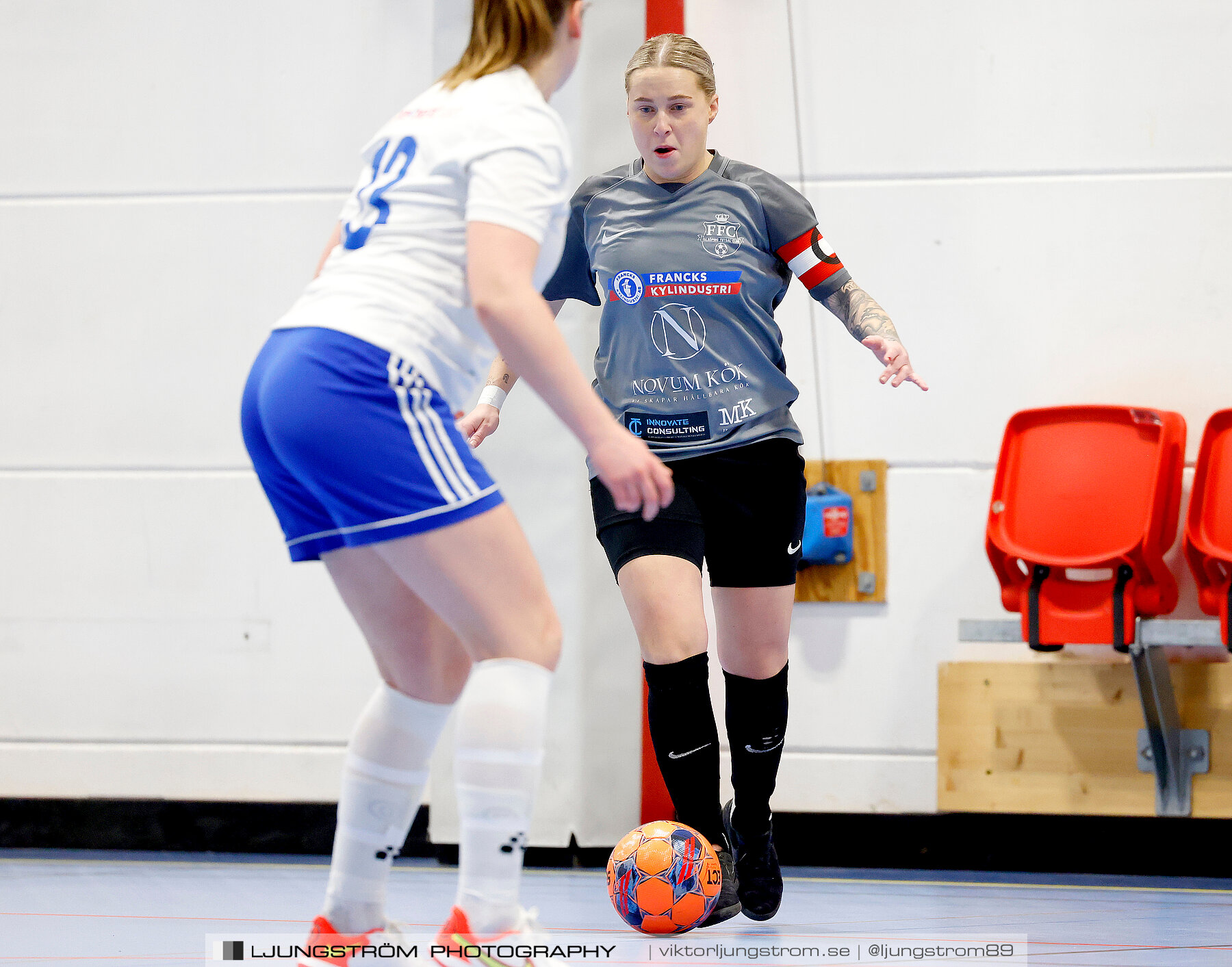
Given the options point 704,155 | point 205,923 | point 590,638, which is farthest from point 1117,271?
point 205,923

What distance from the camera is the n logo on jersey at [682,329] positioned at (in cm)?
259

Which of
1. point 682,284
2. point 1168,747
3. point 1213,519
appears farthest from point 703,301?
point 1168,747

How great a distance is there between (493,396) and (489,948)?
1.37 meters

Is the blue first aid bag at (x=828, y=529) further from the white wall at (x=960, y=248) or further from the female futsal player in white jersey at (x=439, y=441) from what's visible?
the female futsal player in white jersey at (x=439, y=441)

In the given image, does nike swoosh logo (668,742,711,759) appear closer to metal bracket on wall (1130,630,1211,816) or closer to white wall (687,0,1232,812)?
white wall (687,0,1232,812)

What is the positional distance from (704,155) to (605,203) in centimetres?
25

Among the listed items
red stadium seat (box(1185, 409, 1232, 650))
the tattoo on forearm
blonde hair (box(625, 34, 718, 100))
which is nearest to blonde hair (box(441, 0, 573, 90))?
blonde hair (box(625, 34, 718, 100))

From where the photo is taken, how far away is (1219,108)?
3.69 m

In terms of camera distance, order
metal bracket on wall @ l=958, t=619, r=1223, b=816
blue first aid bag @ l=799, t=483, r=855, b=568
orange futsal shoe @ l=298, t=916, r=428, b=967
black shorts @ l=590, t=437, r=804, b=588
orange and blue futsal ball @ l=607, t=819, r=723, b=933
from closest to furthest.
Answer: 1. orange futsal shoe @ l=298, t=916, r=428, b=967
2. orange and blue futsal ball @ l=607, t=819, r=723, b=933
3. black shorts @ l=590, t=437, r=804, b=588
4. metal bracket on wall @ l=958, t=619, r=1223, b=816
5. blue first aid bag @ l=799, t=483, r=855, b=568

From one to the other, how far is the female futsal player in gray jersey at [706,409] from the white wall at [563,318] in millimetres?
1088

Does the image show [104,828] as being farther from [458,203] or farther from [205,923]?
[458,203]

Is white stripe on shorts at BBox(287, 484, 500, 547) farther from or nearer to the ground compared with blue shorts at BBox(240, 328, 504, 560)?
nearer to the ground

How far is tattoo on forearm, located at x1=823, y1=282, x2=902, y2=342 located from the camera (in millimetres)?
2510

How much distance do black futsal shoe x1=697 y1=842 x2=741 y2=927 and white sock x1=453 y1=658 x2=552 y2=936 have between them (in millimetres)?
1030
